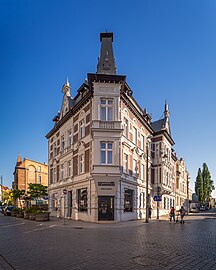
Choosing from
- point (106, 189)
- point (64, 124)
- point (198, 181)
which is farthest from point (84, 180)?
point (198, 181)

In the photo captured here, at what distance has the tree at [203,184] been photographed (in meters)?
107

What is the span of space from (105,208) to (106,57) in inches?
601

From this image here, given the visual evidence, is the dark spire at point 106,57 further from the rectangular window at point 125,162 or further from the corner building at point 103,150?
the rectangular window at point 125,162

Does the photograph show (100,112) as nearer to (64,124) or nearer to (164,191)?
(64,124)

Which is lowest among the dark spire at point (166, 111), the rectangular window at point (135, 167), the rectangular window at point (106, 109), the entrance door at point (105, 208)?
the entrance door at point (105, 208)

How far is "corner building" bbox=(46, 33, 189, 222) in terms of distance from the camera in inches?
1060

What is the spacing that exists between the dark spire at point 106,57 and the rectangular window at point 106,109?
3.79 meters

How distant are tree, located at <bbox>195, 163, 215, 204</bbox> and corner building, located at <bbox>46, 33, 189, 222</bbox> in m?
73.0

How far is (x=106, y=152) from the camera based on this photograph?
2725cm

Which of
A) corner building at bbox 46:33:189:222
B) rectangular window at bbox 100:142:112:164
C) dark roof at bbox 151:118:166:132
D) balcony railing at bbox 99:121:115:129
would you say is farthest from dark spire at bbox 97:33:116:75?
dark roof at bbox 151:118:166:132

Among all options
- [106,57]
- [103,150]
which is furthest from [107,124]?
[106,57]

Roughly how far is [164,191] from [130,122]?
56.3 feet

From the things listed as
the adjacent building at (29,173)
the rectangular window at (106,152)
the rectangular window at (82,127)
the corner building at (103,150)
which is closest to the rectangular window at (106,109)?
the corner building at (103,150)

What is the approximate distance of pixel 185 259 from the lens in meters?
9.57
